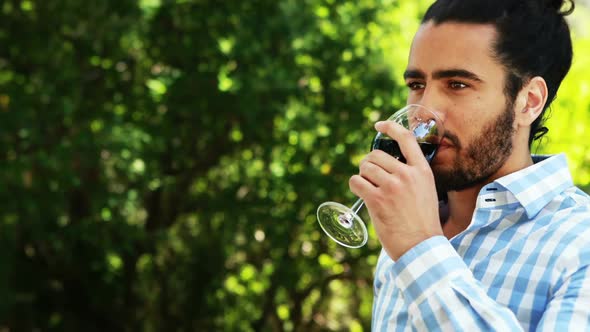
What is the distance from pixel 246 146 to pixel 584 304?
4.34 meters

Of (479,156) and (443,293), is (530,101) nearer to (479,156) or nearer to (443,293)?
(479,156)

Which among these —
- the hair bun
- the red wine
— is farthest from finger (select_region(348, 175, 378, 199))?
the hair bun

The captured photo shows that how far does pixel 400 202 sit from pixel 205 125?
13.2 feet

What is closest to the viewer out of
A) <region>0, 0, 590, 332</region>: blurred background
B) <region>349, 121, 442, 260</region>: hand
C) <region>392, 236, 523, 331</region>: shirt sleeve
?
<region>392, 236, 523, 331</region>: shirt sleeve

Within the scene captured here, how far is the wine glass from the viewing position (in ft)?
5.11

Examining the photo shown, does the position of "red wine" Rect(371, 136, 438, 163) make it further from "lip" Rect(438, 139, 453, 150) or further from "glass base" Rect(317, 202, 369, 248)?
"glass base" Rect(317, 202, 369, 248)

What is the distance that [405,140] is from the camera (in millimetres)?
Result: 1434

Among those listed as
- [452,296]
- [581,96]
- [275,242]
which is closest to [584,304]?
[452,296]

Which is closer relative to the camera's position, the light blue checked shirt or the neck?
the light blue checked shirt

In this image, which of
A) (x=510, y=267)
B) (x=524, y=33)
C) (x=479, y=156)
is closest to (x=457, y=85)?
(x=479, y=156)

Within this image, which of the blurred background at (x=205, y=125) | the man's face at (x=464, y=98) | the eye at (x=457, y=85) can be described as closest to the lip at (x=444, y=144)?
the man's face at (x=464, y=98)

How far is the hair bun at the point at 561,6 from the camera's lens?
5.99ft

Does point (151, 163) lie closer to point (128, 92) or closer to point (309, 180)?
point (128, 92)

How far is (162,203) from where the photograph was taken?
598 cm
